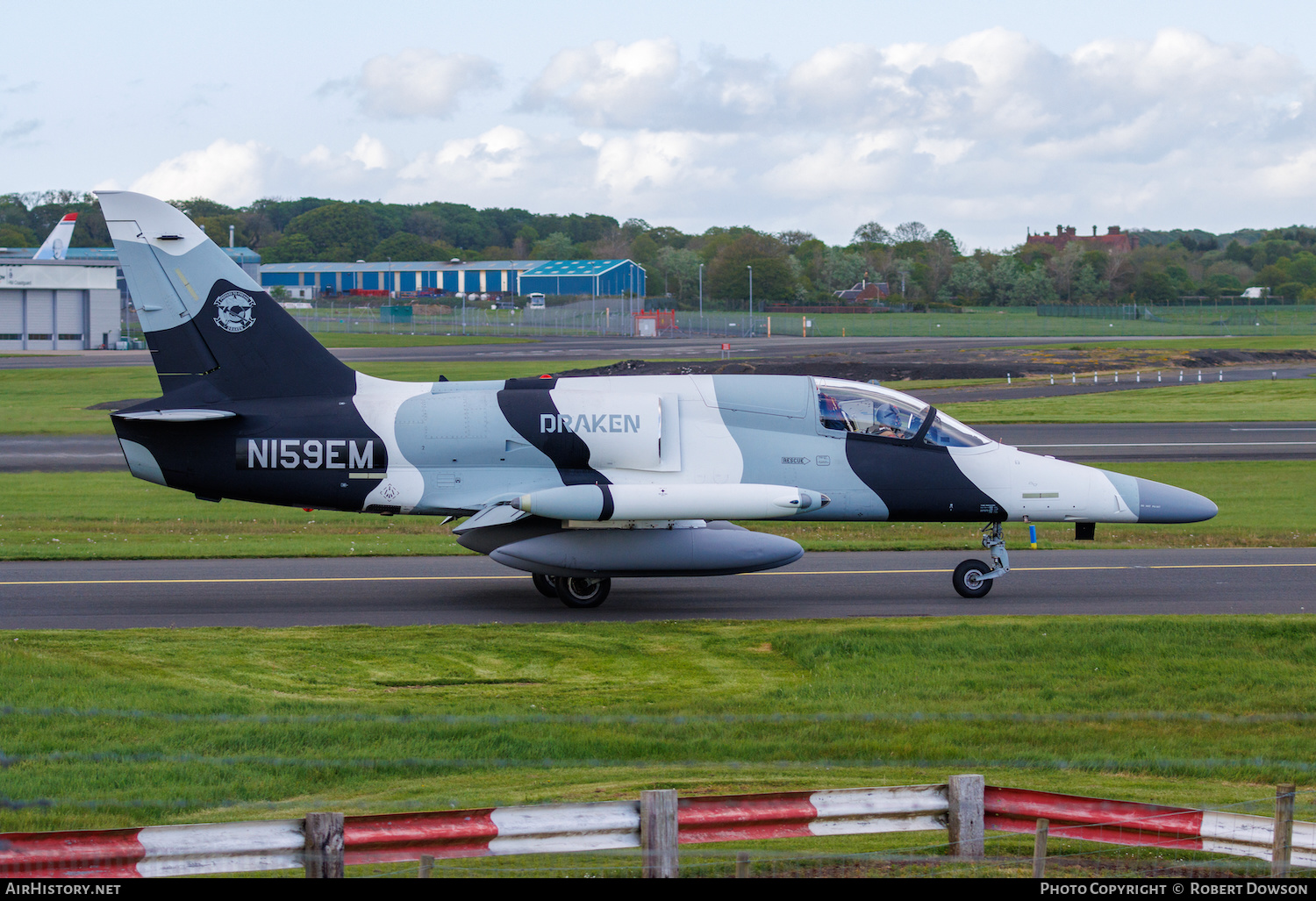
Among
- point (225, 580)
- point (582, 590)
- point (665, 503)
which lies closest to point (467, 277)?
point (225, 580)

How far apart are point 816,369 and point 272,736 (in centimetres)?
4652

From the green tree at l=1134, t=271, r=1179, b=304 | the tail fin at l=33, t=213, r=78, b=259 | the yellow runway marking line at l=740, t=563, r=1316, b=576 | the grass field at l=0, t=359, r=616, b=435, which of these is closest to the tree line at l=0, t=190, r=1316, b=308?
the green tree at l=1134, t=271, r=1179, b=304

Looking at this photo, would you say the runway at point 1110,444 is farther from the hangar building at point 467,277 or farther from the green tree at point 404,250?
the green tree at point 404,250

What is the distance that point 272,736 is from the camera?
995 centimetres

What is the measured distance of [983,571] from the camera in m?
16.8

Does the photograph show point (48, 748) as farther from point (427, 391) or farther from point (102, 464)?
point (102, 464)

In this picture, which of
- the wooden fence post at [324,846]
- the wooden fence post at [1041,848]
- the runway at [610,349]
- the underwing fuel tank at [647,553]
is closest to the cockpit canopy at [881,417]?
the underwing fuel tank at [647,553]

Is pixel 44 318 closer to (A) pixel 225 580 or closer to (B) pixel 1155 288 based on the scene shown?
(A) pixel 225 580

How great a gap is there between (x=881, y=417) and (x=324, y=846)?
12.3 meters

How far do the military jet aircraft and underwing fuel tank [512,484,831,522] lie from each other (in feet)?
1.20

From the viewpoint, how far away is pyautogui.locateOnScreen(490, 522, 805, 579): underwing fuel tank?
51.5ft

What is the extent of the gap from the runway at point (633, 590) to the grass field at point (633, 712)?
1.17 meters

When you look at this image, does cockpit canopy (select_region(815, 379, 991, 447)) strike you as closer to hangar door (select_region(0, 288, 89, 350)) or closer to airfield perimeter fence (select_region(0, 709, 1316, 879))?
airfield perimeter fence (select_region(0, 709, 1316, 879))

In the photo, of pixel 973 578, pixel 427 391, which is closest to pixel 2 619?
pixel 427 391
